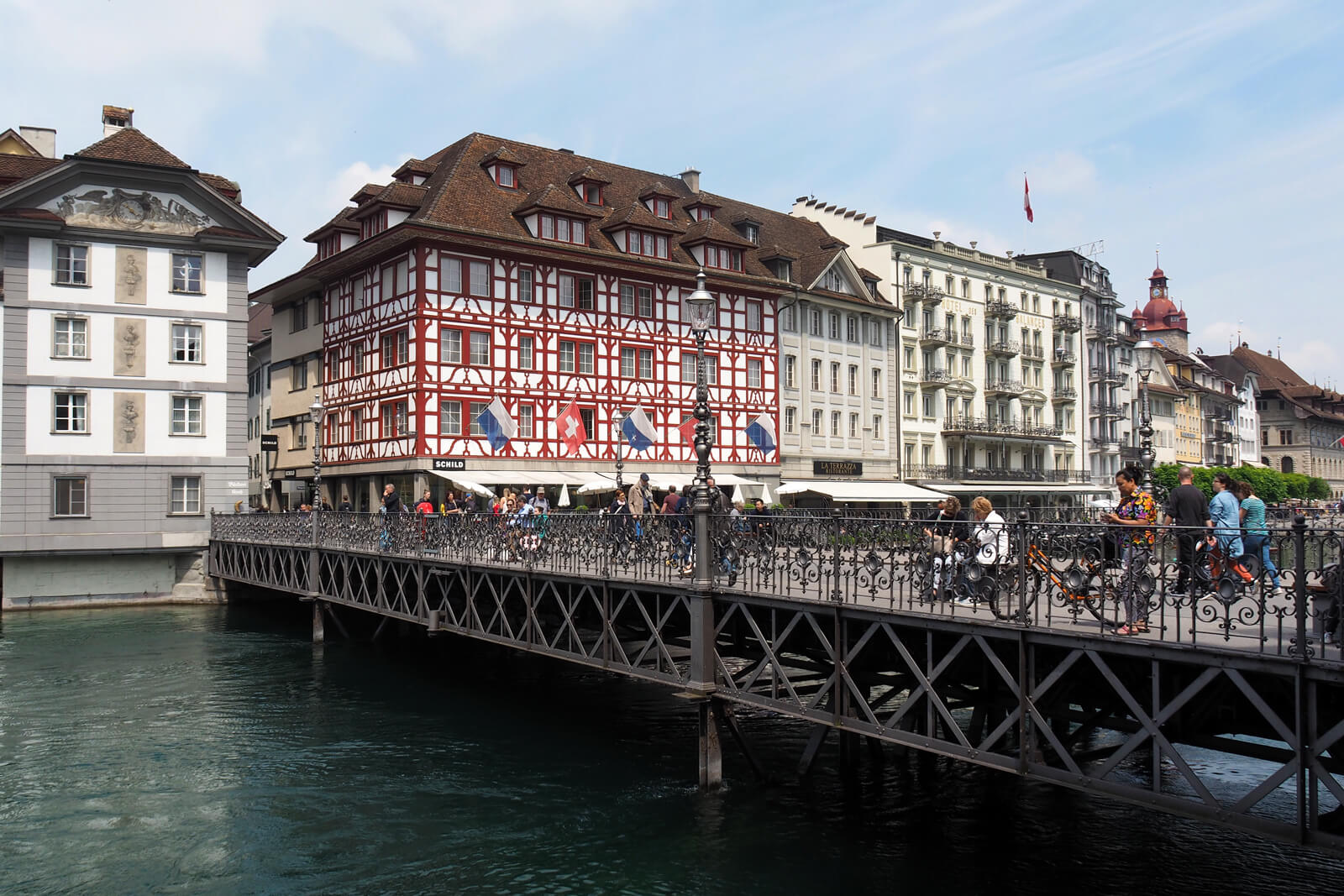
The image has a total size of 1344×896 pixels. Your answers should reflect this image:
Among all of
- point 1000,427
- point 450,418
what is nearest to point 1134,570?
point 450,418

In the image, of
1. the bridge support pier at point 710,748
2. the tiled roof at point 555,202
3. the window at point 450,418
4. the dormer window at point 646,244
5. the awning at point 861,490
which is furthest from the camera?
the awning at point 861,490

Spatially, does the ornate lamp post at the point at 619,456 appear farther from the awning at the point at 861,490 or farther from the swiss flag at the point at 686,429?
the awning at the point at 861,490

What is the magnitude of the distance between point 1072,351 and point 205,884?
69673 millimetres

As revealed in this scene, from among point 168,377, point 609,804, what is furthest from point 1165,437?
point 609,804

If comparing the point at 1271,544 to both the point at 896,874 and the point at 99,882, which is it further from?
the point at 99,882

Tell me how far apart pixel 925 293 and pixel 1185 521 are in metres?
50.4

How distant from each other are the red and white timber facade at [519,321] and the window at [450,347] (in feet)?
0.14

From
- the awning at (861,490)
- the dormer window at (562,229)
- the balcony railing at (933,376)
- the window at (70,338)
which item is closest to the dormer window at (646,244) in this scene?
the dormer window at (562,229)

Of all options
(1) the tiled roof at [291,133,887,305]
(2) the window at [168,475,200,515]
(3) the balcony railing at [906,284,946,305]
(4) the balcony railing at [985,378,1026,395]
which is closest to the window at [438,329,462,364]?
(1) the tiled roof at [291,133,887,305]

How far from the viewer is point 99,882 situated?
13227mm

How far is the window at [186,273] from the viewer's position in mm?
41781

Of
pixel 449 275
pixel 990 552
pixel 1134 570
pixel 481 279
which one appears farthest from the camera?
pixel 481 279

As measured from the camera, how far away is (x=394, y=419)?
43.2 m

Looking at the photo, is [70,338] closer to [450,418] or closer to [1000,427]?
[450,418]
